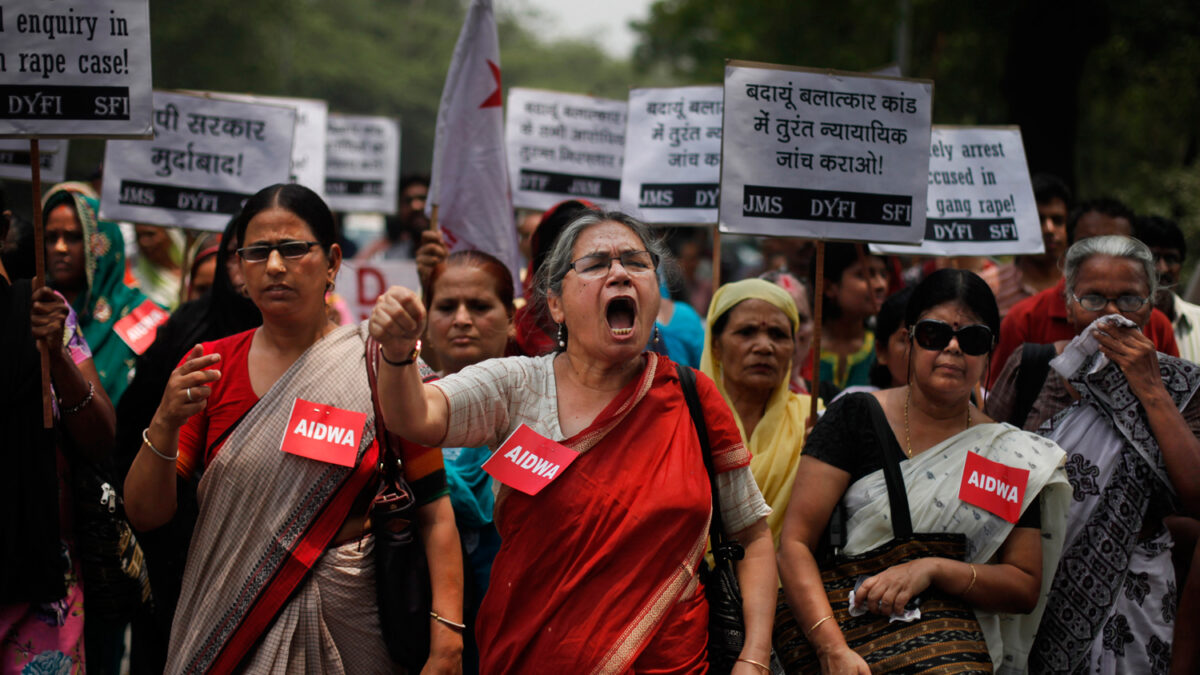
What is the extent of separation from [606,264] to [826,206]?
1.53 meters

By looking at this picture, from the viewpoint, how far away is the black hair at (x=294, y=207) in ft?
10.1

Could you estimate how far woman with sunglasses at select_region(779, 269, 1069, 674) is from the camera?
2973 millimetres

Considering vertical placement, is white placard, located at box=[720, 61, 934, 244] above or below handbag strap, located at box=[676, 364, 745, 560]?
above

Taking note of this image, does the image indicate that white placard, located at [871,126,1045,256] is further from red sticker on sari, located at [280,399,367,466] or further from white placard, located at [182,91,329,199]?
white placard, located at [182,91,329,199]

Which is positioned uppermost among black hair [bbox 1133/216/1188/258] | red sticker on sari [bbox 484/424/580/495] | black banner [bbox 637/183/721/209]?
black banner [bbox 637/183/721/209]

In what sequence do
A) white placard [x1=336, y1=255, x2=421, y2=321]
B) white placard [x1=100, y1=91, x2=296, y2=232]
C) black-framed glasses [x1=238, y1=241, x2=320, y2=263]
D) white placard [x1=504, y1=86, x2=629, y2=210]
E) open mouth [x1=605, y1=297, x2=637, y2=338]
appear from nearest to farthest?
open mouth [x1=605, y1=297, x2=637, y2=338] → black-framed glasses [x1=238, y1=241, x2=320, y2=263] → white placard [x1=100, y1=91, x2=296, y2=232] → white placard [x1=336, y1=255, x2=421, y2=321] → white placard [x1=504, y1=86, x2=629, y2=210]

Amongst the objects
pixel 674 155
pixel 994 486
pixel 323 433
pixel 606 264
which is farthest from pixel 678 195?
pixel 323 433

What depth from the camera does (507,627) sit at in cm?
254

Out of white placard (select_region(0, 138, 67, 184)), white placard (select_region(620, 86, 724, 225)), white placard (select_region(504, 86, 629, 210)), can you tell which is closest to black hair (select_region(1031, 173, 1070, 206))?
white placard (select_region(620, 86, 724, 225))

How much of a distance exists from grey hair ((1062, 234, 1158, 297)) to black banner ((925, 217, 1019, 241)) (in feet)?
5.27

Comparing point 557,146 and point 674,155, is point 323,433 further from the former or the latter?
point 557,146

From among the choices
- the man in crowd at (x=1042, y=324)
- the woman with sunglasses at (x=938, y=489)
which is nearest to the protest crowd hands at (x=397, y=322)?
the woman with sunglasses at (x=938, y=489)

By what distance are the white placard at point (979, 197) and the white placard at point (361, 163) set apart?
4.43 m

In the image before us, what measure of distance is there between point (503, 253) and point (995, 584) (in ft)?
8.59
